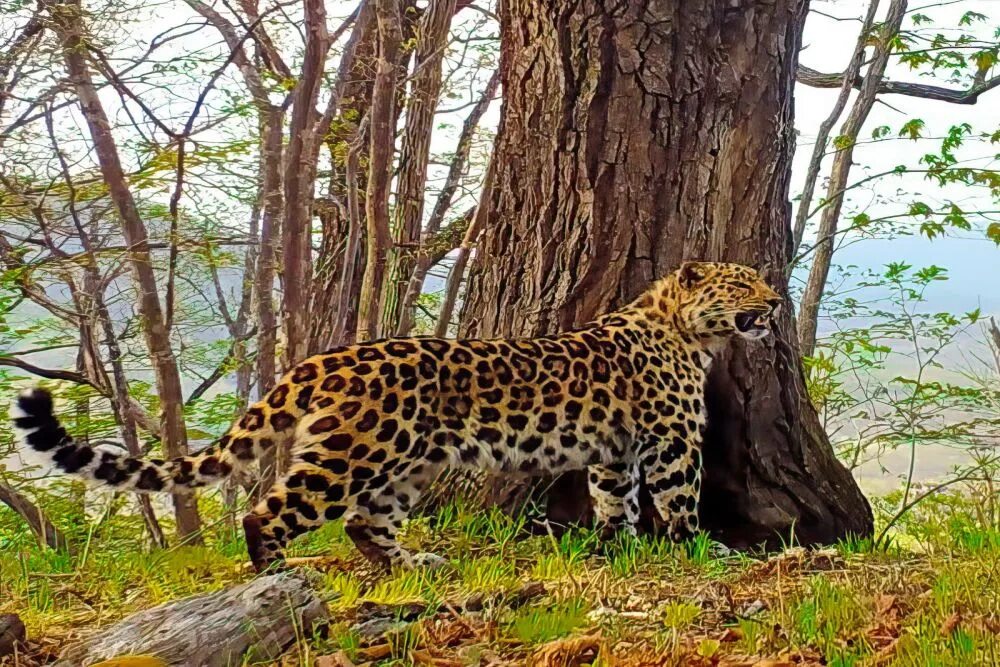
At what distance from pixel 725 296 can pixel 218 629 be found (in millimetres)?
2897

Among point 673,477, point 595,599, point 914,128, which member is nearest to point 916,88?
point 914,128

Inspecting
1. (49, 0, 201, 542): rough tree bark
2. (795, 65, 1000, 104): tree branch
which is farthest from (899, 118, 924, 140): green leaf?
(49, 0, 201, 542): rough tree bark

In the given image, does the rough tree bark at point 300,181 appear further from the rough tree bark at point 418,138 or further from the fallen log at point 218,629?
the fallen log at point 218,629

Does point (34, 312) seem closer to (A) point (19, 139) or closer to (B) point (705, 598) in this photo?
(A) point (19, 139)

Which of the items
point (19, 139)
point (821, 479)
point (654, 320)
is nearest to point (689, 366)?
point (654, 320)

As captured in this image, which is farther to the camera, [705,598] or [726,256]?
[726,256]

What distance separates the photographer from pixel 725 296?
4.41 meters

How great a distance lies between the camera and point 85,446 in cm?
326

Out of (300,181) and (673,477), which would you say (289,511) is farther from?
(300,181)

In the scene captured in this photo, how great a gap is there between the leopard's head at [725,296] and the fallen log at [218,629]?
252cm

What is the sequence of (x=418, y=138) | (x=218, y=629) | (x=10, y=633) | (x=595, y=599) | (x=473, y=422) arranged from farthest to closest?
(x=418, y=138), (x=473, y=422), (x=595, y=599), (x=10, y=633), (x=218, y=629)

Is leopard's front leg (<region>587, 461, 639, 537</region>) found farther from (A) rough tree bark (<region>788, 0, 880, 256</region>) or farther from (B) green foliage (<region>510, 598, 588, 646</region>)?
(A) rough tree bark (<region>788, 0, 880, 256</region>)

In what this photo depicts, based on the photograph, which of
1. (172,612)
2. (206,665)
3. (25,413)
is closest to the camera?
(206,665)

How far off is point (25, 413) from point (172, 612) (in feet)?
3.50
